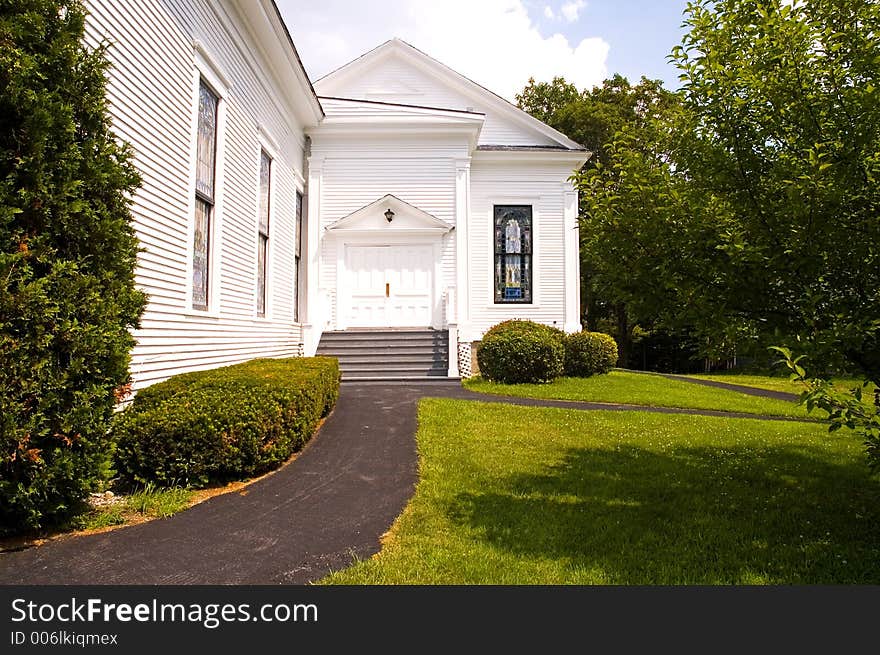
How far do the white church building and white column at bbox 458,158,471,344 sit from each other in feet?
0.16

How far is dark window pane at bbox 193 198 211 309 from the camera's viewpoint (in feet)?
24.5

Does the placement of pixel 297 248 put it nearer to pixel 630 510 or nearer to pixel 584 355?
pixel 584 355

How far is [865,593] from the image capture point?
2969 millimetres

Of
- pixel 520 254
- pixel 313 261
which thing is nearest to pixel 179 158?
pixel 313 261

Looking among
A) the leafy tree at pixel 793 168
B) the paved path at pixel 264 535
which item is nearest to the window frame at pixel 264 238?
the paved path at pixel 264 535

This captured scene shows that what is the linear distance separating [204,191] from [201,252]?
870 millimetres

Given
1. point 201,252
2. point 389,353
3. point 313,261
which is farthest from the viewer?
point 313,261

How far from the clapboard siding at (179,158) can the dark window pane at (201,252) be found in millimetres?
167

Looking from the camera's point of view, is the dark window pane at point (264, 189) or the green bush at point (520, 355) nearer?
the dark window pane at point (264, 189)

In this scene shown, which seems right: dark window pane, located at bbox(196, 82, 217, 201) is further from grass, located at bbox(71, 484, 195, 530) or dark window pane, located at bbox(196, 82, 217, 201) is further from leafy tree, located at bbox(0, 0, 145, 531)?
grass, located at bbox(71, 484, 195, 530)

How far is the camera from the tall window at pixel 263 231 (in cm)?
1029

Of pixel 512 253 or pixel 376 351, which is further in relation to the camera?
pixel 512 253

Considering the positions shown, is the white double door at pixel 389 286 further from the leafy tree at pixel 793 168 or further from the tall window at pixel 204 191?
the leafy tree at pixel 793 168

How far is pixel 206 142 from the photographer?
7758 millimetres
